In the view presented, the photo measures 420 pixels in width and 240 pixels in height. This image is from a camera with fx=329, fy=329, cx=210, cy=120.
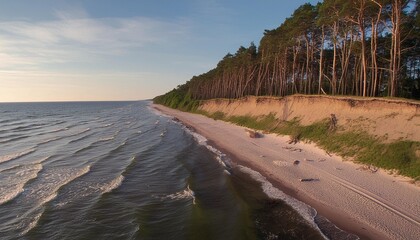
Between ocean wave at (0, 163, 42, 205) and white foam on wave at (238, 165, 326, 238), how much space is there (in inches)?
522

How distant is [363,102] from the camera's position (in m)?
27.3

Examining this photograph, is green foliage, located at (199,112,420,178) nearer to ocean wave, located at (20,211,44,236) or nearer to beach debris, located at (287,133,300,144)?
beach debris, located at (287,133,300,144)

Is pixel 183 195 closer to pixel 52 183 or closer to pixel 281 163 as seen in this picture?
pixel 52 183

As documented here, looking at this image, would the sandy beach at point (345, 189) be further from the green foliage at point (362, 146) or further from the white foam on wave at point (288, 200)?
the green foliage at point (362, 146)

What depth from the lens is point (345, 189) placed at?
16844mm

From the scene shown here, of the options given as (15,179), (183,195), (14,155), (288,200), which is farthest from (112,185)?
(14,155)

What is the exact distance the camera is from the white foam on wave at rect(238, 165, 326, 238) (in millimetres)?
13598

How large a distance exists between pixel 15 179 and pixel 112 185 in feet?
22.2

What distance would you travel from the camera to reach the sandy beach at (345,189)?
12.6 meters

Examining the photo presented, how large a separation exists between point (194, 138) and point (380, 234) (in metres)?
29.3

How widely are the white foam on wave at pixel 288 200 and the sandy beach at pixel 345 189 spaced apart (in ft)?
1.22

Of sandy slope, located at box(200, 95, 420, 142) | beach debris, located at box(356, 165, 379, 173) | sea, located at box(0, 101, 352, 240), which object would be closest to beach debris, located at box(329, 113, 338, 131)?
sandy slope, located at box(200, 95, 420, 142)

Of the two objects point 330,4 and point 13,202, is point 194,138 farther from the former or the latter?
point 13,202

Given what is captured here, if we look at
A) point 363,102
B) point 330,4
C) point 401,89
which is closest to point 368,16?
point 330,4
